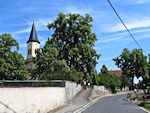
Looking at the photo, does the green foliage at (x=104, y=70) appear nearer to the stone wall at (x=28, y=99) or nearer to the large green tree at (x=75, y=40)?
the large green tree at (x=75, y=40)

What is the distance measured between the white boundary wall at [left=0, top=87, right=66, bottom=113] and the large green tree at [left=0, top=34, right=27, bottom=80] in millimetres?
18331

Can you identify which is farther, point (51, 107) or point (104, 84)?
point (104, 84)

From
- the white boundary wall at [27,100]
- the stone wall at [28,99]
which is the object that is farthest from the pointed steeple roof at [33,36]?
the white boundary wall at [27,100]

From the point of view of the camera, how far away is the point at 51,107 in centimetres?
1605

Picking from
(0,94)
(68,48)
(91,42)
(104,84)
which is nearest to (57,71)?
(68,48)

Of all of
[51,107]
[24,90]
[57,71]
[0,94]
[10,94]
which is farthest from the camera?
[57,71]

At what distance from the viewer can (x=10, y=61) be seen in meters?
34.2

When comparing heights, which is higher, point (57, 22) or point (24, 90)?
point (57, 22)

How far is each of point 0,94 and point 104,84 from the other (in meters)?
41.2

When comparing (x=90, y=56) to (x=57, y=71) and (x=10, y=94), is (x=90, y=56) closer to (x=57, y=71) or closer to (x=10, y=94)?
(x=57, y=71)

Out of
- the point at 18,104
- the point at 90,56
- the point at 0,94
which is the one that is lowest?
the point at 18,104

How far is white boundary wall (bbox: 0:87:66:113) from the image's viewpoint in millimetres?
10008

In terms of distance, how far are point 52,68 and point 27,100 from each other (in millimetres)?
14946

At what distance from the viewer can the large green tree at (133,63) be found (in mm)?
59794
